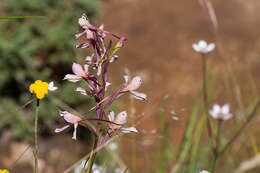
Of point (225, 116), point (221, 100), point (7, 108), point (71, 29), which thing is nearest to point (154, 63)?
point (221, 100)

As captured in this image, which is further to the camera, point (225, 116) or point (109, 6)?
point (109, 6)

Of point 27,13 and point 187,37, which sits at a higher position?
point 187,37

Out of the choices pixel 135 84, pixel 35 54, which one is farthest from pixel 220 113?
pixel 35 54

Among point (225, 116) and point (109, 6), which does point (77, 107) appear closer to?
point (225, 116)

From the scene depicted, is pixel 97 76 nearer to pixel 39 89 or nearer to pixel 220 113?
pixel 39 89

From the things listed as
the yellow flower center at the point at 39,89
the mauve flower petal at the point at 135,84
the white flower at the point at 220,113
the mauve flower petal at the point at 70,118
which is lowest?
the mauve flower petal at the point at 70,118

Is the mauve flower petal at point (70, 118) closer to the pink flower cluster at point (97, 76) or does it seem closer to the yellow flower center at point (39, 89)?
the pink flower cluster at point (97, 76)

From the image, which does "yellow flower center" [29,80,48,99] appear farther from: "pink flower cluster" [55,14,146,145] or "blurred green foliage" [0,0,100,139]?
"blurred green foliage" [0,0,100,139]

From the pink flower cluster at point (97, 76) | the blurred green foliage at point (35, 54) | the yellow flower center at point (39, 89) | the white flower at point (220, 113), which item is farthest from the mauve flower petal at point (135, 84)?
the blurred green foliage at point (35, 54)
